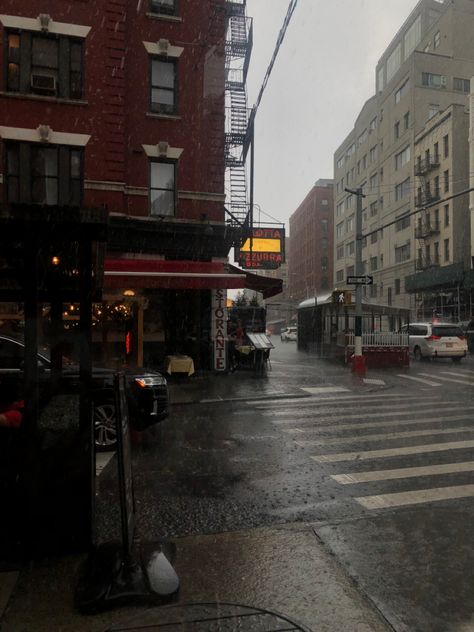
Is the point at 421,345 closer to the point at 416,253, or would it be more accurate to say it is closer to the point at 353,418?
the point at 353,418

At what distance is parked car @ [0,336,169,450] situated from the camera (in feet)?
22.8

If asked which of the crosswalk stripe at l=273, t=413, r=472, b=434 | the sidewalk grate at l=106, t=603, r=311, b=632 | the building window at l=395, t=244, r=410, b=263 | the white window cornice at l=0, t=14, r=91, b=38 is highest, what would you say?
the white window cornice at l=0, t=14, r=91, b=38

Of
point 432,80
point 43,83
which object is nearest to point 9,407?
point 43,83

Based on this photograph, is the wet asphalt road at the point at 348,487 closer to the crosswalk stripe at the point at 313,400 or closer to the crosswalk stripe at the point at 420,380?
the crosswalk stripe at the point at 313,400

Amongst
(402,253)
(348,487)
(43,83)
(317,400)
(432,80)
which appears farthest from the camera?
(402,253)

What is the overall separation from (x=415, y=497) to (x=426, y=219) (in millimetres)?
42914

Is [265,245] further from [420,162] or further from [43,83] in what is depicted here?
[43,83]

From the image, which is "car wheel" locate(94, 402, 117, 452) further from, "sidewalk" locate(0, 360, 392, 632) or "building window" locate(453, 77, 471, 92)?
"building window" locate(453, 77, 471, 92)

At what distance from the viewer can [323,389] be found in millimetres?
14305

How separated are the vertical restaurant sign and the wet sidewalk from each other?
1344 centimetres

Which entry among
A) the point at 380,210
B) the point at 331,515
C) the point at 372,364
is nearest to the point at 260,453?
the point at 331,515

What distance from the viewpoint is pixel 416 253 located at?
4725cm

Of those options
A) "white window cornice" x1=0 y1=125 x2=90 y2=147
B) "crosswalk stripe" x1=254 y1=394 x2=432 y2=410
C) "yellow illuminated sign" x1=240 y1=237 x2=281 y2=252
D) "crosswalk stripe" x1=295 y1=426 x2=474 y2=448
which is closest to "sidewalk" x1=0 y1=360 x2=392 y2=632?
"crosswalk stripe" x1=295 y1=426 x2=474 y2=448

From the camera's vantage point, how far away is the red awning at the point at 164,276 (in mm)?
14539
